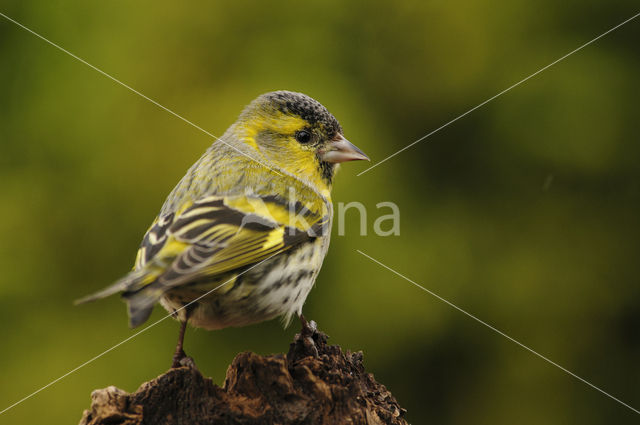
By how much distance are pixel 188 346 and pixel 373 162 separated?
1.45m

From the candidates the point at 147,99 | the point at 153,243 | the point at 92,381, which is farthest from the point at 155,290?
the point at 147,99


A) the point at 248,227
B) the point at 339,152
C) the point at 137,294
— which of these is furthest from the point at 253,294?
the point at 339,152

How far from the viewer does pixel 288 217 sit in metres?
3.25

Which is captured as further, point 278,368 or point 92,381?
point 92,381

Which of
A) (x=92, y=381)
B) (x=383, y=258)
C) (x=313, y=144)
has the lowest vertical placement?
(x=92, y=381)

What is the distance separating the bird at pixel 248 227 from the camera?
2717 mm

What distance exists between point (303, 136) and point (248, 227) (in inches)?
32.4

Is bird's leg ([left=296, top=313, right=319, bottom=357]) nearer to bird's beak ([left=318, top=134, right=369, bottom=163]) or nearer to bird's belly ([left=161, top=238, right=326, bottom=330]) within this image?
bird's belly ([left=161, top=238, right=326, bottom=330])

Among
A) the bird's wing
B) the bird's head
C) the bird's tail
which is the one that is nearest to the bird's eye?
the bird's head

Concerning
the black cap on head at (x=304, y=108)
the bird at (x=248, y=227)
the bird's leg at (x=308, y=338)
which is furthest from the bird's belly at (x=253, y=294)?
the black cap on head at (x=304, y=108)

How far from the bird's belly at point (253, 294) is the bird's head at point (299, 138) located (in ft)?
1.90

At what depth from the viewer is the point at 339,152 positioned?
11.9 feet

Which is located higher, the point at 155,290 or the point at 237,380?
the point at 155,290

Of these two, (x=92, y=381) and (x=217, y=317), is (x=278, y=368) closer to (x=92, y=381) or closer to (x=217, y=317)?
(x=217, y=317)
